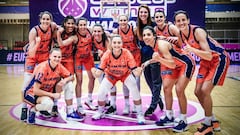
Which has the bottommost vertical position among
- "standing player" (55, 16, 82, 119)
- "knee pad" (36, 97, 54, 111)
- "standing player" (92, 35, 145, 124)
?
"knee pad" (36, 97, 54, 111)

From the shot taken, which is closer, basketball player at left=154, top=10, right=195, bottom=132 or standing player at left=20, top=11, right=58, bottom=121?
basketball player at left=154, top=10, right=195, bottom=132

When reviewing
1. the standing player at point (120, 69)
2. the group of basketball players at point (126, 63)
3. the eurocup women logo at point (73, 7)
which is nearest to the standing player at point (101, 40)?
the group of basketball players at point (126, 63)

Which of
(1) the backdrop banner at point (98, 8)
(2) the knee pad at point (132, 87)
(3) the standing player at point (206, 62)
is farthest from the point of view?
(1) the backdrop banner at point (98, 8)

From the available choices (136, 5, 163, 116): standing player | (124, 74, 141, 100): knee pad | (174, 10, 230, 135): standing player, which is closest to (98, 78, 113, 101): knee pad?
(124, 74, 141, 100): knee pad

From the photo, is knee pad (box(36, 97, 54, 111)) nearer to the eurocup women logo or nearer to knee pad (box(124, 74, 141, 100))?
knee pad (box(124, 74, 141, 100))

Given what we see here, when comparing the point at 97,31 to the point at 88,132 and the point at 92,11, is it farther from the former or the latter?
the point at 92,11

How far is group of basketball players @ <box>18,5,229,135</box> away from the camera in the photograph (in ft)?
11.0

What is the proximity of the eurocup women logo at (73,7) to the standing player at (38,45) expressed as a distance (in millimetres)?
7299

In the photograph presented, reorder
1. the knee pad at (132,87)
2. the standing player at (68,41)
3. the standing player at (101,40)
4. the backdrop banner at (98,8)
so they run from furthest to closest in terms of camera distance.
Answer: the backdrop banner at (98,8), the standing player at (101,40), the standing player at (68,41), the knee pad at (132,87)

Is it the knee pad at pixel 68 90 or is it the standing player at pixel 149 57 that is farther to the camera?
the standing player at pixel 149 57

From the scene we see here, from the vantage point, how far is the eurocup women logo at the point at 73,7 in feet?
37.1

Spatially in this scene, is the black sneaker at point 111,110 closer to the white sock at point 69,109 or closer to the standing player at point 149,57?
the standing player at point 149,57

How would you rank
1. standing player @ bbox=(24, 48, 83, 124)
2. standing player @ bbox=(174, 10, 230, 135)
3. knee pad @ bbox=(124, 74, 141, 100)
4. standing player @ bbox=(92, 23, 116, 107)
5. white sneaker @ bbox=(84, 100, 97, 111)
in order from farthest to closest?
white sneaker @ bbox=(84, 100, 97, 111) → standing player @ bbox=(92, 23, 116, 107) → knee pad @ bbox=(124, 74, 141, 100) → standing player @ bbox=(24, 48, 83, 124) → standing player @ bbox=(174, 10, 230, 135)

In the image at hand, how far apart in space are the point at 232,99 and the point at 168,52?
2.80m
